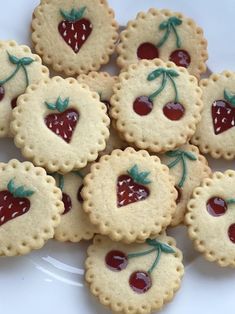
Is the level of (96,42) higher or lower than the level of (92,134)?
higher

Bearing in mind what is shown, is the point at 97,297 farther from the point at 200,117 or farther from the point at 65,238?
the point at 200,117

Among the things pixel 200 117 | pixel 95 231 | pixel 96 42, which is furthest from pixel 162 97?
pixel 95 231

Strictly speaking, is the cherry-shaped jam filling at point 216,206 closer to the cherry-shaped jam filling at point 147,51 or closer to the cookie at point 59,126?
the cookie at point 59,126

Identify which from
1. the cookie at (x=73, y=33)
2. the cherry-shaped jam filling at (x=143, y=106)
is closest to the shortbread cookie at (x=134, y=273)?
the cherry-shaped jam filling at (x=143, y=106)

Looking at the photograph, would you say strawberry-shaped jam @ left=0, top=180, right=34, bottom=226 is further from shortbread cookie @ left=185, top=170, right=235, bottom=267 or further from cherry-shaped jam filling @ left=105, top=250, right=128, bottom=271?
shortbread cookie @ left=185, top=170, right=235, bottom=267

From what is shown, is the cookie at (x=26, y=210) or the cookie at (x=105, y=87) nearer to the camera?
the cookie at (x=26, y=210)

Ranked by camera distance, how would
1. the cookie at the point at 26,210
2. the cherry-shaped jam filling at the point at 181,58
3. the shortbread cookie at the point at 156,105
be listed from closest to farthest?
the cookie at the point at 26,210 < the shortbread cookie at the point at 156,105 < the cherry-shaped jam filling at the point at 181,58
